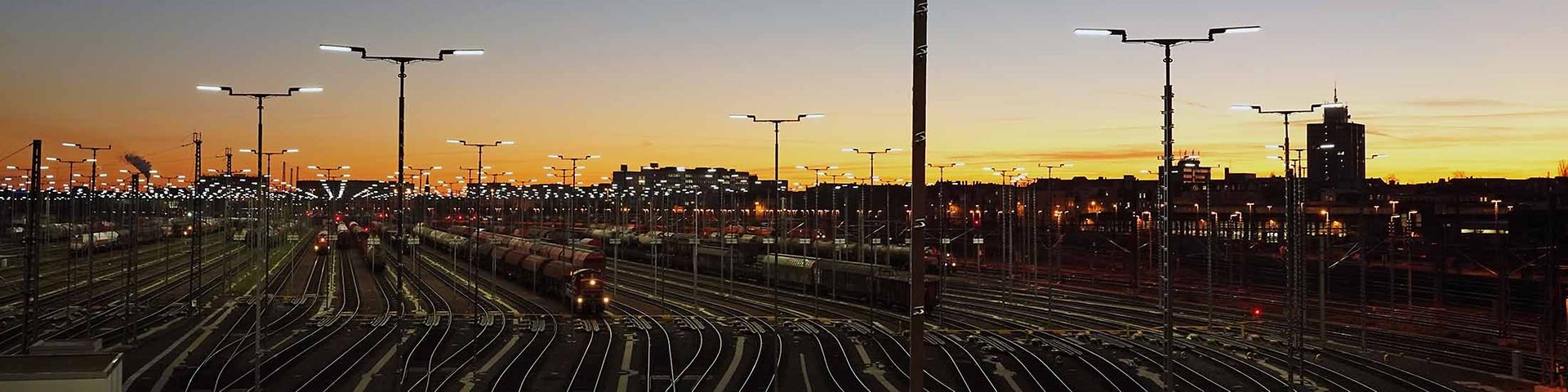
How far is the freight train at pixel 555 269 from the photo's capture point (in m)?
60.9

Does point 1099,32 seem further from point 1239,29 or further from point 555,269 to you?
point 555,269

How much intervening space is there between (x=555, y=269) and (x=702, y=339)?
24.5m

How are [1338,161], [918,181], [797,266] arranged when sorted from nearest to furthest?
[918,181], [797,266], [1338,161]

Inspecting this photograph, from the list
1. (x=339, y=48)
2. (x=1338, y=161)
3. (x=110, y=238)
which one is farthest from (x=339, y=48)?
(x=1338, y=161)

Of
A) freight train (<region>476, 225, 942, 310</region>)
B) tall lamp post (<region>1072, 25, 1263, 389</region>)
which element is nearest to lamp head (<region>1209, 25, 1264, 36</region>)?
tall lamp post (<region>1072, 25, 1263, 389</region>)

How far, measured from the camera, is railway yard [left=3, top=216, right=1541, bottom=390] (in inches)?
1553

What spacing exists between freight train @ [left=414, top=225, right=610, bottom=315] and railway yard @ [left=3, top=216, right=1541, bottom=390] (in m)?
0.21

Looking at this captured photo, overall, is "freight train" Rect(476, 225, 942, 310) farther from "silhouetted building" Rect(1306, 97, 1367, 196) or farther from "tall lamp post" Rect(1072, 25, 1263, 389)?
"silhouetted building" Rect(1306, 97, 1367, 196)

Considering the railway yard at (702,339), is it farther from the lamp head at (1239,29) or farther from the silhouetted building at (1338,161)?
the silhouetted building at (1338,161)

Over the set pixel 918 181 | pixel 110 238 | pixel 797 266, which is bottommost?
pixel 797 266

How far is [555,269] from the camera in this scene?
7281cm

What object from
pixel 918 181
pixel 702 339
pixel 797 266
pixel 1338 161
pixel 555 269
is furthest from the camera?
pixel 1338 161

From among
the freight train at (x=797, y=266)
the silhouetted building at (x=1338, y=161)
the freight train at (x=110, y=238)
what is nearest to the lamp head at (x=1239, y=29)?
the freight train at (x=797, y=266)

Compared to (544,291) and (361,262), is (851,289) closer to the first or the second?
(544,291)
